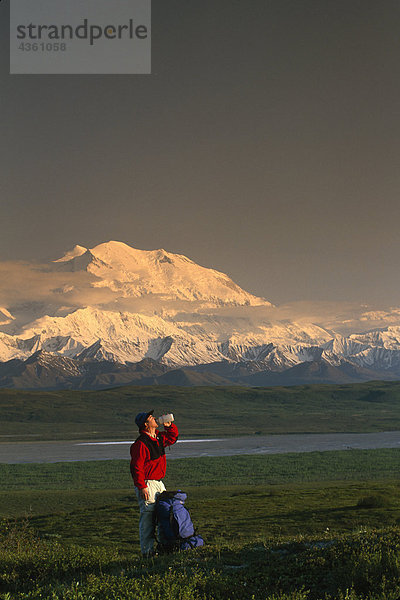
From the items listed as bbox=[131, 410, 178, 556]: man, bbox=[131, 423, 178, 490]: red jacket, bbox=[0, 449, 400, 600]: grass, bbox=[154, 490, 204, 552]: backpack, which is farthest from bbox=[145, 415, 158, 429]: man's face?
bbox=[0, 449, 400, 600]: grass

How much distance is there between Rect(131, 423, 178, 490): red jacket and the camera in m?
13.8

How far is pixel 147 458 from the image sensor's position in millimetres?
14109

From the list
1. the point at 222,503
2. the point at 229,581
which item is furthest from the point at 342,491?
the point at 229,581

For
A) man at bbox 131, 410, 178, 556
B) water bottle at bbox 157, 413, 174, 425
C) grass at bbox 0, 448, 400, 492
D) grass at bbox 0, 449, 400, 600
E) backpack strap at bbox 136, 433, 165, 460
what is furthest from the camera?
grass at bbox 0, 448, 400, 492

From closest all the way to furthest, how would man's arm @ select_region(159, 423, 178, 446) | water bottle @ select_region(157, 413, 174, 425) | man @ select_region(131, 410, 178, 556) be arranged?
man @ select_region(131, 410, 178, 556), water bottle @ select_region(157, 413, 174, 425), man's arm @ select_region(159, 423, 178, 446)

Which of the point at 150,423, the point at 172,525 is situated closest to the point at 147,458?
the point at 150,423

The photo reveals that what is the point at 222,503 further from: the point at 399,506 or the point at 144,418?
the point at 144,418

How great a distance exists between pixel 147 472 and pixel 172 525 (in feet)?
4.30

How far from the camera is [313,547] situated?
1302 centimetres

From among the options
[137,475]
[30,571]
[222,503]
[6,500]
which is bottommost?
[6,500]

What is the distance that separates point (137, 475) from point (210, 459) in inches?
3743

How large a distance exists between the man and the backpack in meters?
0.22

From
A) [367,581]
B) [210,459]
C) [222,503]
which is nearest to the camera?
[367,581]

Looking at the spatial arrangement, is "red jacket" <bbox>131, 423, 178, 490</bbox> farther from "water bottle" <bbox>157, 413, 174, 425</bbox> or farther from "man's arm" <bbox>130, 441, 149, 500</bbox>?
"water bottle" <bbox>157, 413, 174, 425</bbox>
